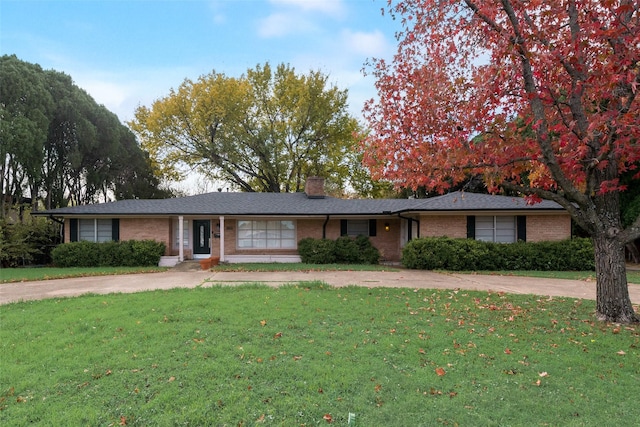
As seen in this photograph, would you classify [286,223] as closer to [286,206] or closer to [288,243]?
[286,206]

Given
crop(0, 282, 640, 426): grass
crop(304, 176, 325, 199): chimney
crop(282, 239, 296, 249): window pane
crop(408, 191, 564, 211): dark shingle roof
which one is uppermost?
crop(304, 176, 325, 199): chimney

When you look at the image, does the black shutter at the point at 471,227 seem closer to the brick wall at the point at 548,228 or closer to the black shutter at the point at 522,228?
the black shutter at the point at 522,228

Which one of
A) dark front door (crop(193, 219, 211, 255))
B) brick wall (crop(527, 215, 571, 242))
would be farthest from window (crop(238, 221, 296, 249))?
brick wall (crop(527, 215, 571, 242))

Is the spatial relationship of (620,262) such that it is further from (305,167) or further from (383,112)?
(305,167)

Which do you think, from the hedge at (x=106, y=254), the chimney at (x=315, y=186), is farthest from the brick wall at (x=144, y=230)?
the chimney at (x=315, y=186)

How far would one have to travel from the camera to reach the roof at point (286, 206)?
1493 centimetres

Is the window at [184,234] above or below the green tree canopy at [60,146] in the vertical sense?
below

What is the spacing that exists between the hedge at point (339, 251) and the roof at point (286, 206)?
4.38 ft

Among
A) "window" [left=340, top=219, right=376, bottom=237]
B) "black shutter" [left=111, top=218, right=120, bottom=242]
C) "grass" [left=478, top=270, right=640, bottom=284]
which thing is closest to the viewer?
"grass" [left=478, top=270, right=640, bottom=284]

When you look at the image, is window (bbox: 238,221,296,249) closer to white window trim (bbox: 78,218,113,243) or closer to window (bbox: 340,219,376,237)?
window (bbox: 340,219,376,237)

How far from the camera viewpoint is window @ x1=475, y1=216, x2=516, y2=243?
15.1m

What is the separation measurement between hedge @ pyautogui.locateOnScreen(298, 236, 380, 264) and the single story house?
1.12 meters

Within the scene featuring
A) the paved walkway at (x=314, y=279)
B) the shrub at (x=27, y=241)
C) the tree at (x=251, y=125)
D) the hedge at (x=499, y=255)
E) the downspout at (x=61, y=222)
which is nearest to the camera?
the paved walkway at (x=314, y=279)

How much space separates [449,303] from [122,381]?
233 inches
